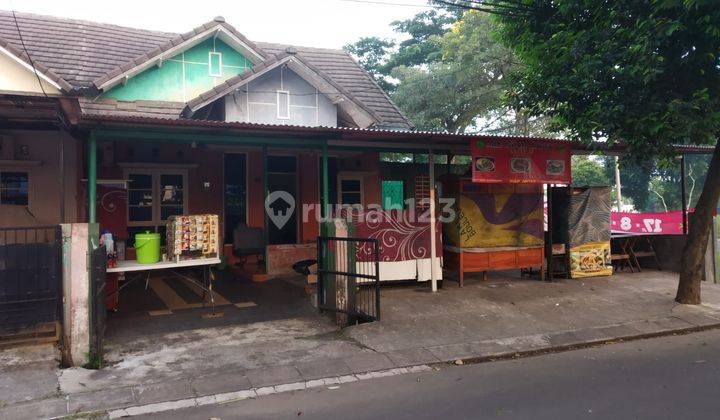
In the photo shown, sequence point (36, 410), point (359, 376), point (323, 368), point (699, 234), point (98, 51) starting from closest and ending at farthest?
point (36, 410) → point (359, 376) → point (323, 368) → point (699, 234) → point (98, 51)

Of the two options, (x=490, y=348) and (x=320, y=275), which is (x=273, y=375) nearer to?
(x=320, y=275)

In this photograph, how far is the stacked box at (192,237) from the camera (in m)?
7.47

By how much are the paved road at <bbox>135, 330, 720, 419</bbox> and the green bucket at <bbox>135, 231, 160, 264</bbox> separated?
10.4 ft

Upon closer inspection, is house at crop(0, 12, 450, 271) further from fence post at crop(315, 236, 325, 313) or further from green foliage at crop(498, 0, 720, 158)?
green foliage at crop(498, 0, 720, 158)

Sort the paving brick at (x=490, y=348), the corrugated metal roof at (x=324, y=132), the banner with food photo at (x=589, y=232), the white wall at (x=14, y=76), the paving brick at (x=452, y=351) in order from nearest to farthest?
1. the paving brick at (x=452, y=351)
2. the paving brick at (x=490, y=348)
3. the corrugated metal roof at (x=324, y=132)
4. the white wall at (x=14, y=76)
5. the banner with food photo at (x=589, y=232)

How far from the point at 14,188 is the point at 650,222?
17.7 m

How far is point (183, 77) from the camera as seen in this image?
12.4 meters

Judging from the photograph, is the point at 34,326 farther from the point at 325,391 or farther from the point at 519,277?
the point at 519,277

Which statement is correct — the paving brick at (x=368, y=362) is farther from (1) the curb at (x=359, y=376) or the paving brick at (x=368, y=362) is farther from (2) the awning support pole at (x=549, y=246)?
(2) the awning support pole at (x=549, y=246)

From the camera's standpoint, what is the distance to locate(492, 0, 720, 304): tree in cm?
666

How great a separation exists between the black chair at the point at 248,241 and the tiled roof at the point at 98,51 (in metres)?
4.32

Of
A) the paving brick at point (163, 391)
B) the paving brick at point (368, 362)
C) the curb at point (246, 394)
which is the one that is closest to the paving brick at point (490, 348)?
the curb at point (246, 394)

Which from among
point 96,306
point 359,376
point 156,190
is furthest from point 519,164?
point 156,190

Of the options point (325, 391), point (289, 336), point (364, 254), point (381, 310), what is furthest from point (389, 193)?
point (325, 391)
